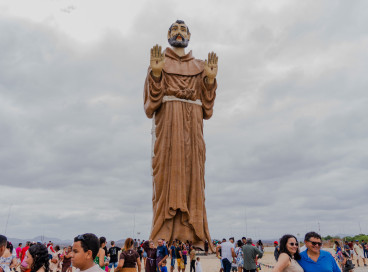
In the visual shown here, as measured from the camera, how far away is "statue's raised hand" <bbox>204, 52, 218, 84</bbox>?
18.2 m

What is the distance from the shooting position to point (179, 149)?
1788cm

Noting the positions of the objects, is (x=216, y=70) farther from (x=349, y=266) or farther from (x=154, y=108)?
(x=349, y=266)

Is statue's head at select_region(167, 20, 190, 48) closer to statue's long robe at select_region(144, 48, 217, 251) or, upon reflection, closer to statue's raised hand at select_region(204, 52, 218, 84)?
statue's long robe at select_region(144, 48, 217, 251)

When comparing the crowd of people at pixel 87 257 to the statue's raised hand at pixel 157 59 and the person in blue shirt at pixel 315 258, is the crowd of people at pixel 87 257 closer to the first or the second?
the person in blue shirt at pixel 315 258

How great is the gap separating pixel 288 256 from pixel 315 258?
0.43 m

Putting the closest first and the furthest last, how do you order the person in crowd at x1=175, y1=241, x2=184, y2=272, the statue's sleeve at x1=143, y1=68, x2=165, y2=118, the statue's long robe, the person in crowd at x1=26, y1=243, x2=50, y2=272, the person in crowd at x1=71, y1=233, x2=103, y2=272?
the person in crowd at x1=71, y1=233, x2=103, y2=272 → the person in crowd at x1=26, y1=243, x2=50, y2=272 → the person in crowd at x1=175, y1=241, x2=184, y2=272 → the statue's long robe → the statue's sleeve at x1=143, y1=68, x2=165, y2=118

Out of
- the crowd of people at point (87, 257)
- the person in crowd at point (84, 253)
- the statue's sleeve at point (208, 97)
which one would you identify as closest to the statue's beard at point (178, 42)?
the statue's sleeve at point (208, 97)

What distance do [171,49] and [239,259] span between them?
12421 mm

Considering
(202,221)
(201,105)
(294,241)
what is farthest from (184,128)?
(294,241)

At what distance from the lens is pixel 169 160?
709 inches

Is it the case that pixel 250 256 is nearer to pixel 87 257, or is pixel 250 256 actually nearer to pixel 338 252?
pixel 87 257

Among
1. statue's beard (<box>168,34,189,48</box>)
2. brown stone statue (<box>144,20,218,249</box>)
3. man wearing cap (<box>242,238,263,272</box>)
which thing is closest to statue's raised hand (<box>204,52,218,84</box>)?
brown stone statue (<box>144,20,218,249</box>)

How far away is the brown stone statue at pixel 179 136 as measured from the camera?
56.6ft

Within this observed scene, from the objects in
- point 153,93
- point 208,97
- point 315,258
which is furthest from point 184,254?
point 315,258
